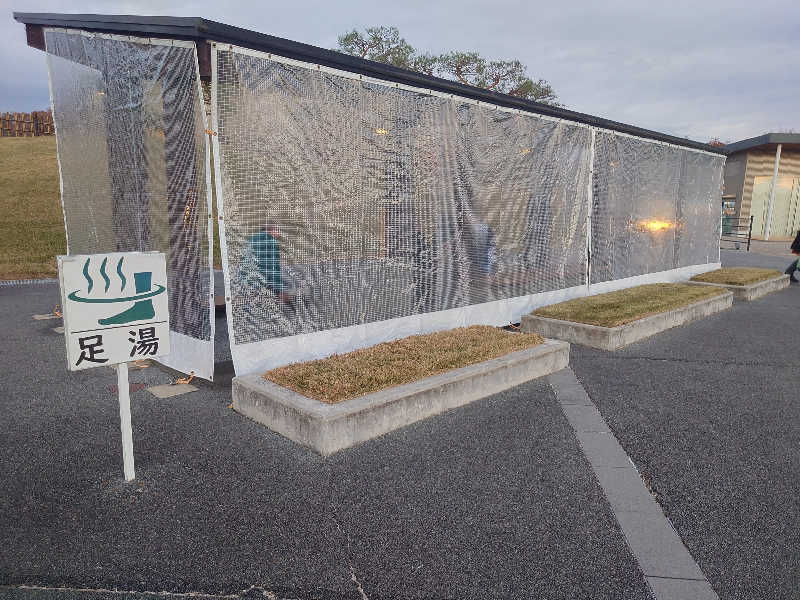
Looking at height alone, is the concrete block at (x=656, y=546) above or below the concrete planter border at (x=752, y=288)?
below

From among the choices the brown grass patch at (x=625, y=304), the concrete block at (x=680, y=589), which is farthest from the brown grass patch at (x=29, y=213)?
the concrete block at (x=680, y=589)

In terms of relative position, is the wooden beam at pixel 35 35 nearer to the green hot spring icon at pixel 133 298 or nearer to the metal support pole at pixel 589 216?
the green hot spring icon at pixel 133 298

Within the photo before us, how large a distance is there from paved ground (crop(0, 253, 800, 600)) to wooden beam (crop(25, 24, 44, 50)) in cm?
500

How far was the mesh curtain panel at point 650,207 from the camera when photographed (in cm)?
1078

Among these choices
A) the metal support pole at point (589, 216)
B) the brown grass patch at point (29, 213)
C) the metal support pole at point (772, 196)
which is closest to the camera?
the metal support pole at point (589, 216)

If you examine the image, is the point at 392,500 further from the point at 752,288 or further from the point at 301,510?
the point at 752,288

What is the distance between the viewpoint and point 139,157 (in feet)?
21.0

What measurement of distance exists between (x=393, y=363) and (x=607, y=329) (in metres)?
3.68

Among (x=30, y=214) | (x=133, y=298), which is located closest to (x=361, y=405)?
(x=133, y=298)

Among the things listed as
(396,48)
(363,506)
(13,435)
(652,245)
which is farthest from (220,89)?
(396,48)

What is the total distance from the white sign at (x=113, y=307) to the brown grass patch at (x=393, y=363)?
1446 millimetres

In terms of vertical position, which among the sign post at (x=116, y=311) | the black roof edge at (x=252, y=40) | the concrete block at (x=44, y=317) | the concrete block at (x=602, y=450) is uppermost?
the black roof edge at (x=252, y=40)

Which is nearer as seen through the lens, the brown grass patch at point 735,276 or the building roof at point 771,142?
the brown grass patch at point 735,276

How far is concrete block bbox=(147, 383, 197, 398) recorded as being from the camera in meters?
5.66
